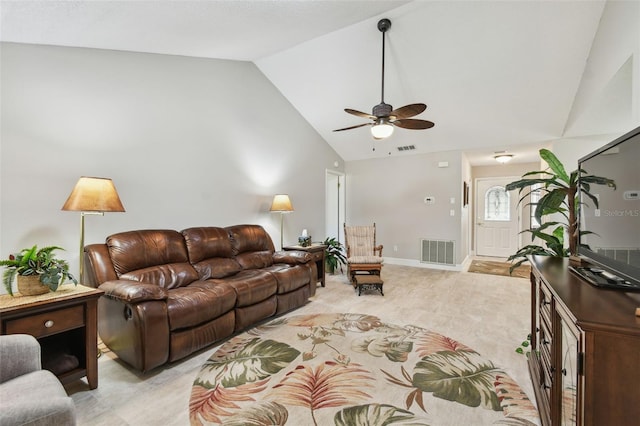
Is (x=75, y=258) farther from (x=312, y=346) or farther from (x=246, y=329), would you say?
(x=312, y=346)

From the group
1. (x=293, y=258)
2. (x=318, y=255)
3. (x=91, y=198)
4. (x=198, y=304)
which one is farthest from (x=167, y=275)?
(x=318, y=255)

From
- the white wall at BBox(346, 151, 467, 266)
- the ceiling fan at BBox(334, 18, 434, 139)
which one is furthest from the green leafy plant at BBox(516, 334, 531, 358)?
the white wall at BBox(346, 151, 467, 266)

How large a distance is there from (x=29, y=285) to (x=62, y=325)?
0.33m

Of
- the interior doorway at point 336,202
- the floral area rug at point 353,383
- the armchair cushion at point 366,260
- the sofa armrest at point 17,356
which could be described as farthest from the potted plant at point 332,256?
the sofa armrest at point 17,356

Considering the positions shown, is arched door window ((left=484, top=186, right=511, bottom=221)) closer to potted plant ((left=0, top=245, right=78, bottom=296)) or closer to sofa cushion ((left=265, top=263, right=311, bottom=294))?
sofa cushion ((left=265, top=263, right=311, bottom=294))

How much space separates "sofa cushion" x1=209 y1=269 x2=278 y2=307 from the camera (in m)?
2.75

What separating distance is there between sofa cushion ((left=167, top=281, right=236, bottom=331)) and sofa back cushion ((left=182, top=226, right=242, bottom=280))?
48cm

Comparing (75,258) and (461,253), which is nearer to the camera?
(75,258)

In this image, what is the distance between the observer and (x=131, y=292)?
2.03 m

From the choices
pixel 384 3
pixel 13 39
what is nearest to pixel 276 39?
pixel 384 3

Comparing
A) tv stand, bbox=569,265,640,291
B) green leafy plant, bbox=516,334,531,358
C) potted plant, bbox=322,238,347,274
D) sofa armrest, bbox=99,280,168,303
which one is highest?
tv stand, bbox=569,265,640,291

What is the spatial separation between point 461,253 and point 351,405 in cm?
473

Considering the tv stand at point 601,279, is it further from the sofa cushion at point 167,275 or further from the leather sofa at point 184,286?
the sofa cushion at point 167,275

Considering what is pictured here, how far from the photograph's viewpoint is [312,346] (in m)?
2.56
